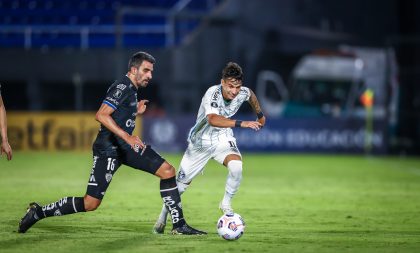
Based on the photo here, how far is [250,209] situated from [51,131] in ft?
56.6

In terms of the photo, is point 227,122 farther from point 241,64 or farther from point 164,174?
point 241,64

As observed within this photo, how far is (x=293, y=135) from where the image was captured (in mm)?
30109

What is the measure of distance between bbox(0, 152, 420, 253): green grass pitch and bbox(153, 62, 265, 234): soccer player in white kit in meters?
0.65

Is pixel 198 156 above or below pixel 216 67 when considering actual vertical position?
below

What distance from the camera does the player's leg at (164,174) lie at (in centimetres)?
994

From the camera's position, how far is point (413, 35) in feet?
107

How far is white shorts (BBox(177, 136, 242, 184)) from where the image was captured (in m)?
10.9

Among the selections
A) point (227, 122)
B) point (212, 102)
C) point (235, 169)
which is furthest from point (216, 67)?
point (227, 122)

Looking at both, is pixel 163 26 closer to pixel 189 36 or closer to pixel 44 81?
pixel 189 36

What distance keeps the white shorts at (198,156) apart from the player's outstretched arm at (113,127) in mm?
1443

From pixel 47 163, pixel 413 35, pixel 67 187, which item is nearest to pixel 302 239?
pixel 67 187

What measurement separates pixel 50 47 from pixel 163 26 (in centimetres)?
411

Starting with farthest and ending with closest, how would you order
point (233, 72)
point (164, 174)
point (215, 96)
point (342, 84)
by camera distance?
point (342, 84) < point (215, 96) < point (233, 72) < point (164, 174)

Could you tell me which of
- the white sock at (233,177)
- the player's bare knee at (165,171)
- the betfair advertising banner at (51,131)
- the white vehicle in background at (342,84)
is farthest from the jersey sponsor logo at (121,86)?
the white vehicle in background at (342,84)
